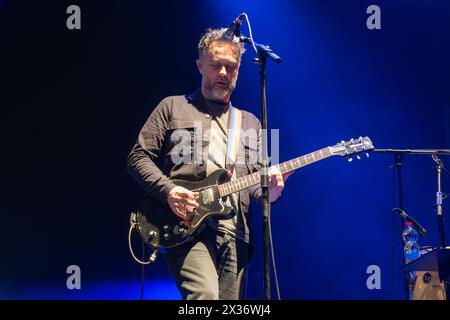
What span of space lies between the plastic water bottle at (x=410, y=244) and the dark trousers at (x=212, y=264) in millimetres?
2141

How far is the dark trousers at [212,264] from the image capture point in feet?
9.70

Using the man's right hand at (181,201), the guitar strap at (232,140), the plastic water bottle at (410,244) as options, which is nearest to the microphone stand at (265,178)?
the man's right hand at (181,201)

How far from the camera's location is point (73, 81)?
5.12 metres

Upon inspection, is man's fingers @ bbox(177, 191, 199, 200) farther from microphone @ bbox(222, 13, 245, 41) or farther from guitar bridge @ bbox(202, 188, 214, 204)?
microphone @ bbox(222, 13, 245, 41)

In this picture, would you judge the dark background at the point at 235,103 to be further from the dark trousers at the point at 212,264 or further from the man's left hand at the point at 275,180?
the man's left hand at the point at 275,180

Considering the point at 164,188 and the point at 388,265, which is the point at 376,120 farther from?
the point at 164,188

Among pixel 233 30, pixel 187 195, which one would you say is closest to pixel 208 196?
pixel 187 195

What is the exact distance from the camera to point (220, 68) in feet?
11.4

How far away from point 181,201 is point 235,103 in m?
2.55

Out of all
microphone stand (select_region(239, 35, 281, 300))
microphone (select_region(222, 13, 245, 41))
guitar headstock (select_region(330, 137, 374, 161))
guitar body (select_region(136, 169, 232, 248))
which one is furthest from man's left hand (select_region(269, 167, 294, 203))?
microphone (select_region(222, 13, 245, 41))

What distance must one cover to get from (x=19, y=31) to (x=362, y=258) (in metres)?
4.18

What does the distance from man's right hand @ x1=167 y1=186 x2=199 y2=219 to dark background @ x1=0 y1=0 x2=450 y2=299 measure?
1.97m

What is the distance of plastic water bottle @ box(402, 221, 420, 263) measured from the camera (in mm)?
4762
